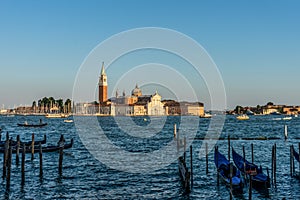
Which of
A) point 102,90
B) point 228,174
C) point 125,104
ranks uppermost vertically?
point 102,90

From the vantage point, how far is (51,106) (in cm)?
17538

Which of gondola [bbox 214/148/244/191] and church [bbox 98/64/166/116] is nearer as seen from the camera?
gondola [bbox 214/148/244/191]

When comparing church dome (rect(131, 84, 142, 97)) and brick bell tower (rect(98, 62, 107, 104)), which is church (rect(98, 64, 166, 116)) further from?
church dome (rect(131, 84, 142, 97))

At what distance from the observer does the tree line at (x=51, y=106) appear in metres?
169

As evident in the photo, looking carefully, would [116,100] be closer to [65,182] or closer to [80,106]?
[80,106]

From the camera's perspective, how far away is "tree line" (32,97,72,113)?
6668 inches

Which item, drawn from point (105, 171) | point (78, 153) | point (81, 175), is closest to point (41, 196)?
point (81, 175)

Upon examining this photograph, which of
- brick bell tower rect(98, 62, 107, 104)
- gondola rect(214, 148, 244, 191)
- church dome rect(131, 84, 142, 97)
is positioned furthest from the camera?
church dome rect(131, 84, 142, 97)

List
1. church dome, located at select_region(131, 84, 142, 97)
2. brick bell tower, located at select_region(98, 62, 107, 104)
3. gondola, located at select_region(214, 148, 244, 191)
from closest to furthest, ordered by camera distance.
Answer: gondola, located at select_region(214, 148, 244, 191) < brick bell tower, located at select_region(98, 62, 107, 104) < church dome, located at select_region(131, 84, 142, 97)

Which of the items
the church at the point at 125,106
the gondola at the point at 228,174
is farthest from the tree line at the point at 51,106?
the gondola at the point at 228,174

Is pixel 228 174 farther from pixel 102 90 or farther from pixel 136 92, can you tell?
pixel 136 92

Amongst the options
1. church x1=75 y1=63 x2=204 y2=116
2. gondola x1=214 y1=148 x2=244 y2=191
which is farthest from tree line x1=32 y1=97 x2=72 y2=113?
gondola x1=214 y1=148 x2=244 y2=191

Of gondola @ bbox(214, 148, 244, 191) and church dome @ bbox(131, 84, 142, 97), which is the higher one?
church dome @ bbox(131, 84, 142, 97)

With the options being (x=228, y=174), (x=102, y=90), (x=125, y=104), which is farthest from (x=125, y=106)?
(x=228, y=174)
